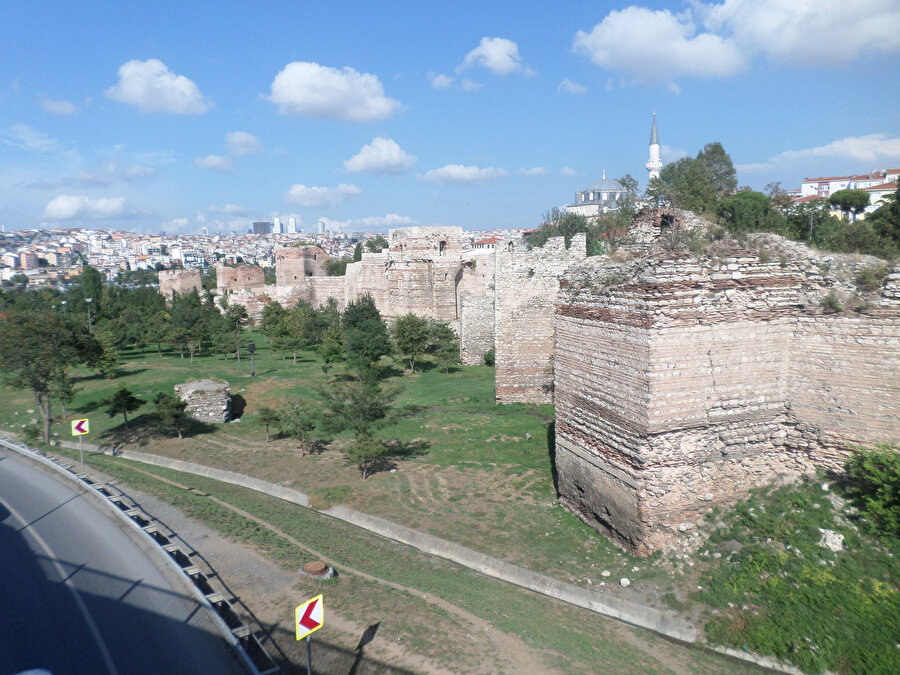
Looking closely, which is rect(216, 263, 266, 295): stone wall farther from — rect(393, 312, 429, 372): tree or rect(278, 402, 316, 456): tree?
rect(278, 402, 316, 456): tree

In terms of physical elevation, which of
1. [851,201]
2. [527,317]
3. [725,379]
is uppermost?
[851,201]

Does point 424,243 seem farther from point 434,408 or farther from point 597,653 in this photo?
point 597,653

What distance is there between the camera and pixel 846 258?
7.55m

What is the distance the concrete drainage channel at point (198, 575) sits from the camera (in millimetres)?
5633

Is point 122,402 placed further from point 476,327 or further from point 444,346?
point 476,327

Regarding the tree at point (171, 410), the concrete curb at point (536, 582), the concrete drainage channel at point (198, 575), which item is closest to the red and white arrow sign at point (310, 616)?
the concrete drainage channel at point (198, 575)

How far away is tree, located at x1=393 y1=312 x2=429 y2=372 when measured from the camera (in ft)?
85.5

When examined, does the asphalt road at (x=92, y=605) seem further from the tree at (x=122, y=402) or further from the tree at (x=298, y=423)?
the tree at (x=122, y=402)

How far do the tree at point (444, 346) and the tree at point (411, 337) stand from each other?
3.11 ft

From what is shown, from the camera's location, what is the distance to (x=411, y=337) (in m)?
26.0

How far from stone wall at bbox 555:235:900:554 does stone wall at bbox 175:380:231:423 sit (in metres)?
14.3

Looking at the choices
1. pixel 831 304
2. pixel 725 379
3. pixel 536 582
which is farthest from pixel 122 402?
pixel 831 304

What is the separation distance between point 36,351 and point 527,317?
49.1 feet

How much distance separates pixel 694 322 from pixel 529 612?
4506 mm
